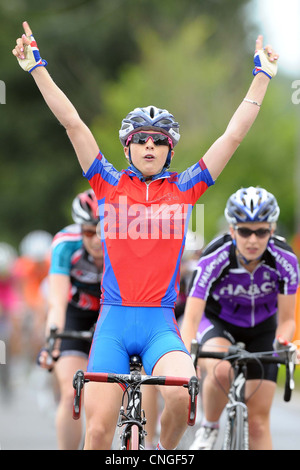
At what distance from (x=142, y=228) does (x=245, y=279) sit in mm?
2004

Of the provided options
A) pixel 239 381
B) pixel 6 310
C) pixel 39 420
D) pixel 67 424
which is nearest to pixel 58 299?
pixel 67 424

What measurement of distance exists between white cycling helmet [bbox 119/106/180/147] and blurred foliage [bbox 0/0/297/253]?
2495cm

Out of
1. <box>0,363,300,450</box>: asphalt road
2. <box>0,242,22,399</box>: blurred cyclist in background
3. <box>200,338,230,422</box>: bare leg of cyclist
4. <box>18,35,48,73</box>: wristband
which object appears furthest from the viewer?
<box>0,242,22,399</box>: blurred cyclist in background

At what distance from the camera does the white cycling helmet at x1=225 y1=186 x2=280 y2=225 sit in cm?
714

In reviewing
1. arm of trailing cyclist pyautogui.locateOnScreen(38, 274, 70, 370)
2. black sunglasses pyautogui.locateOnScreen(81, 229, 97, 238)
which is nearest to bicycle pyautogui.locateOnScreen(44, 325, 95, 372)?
arm of trailing cyclist pyautogui.locateOnScreen(38, 274, 70, 370)

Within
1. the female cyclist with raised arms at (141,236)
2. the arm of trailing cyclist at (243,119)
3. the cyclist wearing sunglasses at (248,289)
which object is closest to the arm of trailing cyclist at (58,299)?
the cyclist wearing sunglasses at (248,289)

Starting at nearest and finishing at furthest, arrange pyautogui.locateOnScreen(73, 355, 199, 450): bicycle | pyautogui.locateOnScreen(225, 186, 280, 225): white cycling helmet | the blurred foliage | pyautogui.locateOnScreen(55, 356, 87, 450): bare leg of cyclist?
pyautogui.locateOnScreen(73, 355, 199, 450): bicycle → pyautogui.locateOnScreen(225, 186, 280, 225): white cycling helmet → pyautogui.locateOnScreen(55, 356, 87, 450): bare leg of cyclist → the blurred foliage

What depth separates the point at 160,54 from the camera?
33.1 meters

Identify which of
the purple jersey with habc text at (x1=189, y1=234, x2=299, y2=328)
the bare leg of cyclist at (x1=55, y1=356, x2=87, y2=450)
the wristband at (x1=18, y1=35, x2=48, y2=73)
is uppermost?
the wristband at (x1=18, y1=35, x2=48, y2=73)

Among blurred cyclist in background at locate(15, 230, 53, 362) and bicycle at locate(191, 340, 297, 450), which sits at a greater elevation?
blurred cyclist in background at locate(15, 230, 53, 362)

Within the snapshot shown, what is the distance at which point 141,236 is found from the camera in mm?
5582

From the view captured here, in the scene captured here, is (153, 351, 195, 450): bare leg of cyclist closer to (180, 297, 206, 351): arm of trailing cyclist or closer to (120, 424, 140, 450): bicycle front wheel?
(120, 424, 140, 450): bicycle front wheel

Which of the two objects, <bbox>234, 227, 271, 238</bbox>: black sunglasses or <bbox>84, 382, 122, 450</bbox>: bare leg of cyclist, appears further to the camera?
<bbox>234, 227, 271, 238</bbox>: black sunglasses

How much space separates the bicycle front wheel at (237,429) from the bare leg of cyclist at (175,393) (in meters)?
1.25
